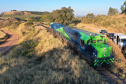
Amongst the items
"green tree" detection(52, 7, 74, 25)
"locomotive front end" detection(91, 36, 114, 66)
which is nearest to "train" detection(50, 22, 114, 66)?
"locomotive front end" detection(91, 36, 114, 66)

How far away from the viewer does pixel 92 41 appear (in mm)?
9453

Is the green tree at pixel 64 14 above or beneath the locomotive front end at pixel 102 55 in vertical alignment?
above

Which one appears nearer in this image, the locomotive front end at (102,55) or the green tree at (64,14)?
the locomotive front end at (102,55)

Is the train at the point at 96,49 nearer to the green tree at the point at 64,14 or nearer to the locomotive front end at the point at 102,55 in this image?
the locomotive front end at the point at 102,55

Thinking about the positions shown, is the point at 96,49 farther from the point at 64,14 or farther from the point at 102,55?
the point at 64,14

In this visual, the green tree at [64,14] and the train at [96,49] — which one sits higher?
the green tree at [64,14]

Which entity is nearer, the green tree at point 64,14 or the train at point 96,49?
the train at point 96,49

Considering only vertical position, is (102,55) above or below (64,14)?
below

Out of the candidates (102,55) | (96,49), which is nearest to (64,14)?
(96,49)

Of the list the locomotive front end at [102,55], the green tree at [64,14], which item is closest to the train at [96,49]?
the locomotive front end at [102,55]

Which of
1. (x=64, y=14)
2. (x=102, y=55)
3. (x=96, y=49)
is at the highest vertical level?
(x=64, y=14)

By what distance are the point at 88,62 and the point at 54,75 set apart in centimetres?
452

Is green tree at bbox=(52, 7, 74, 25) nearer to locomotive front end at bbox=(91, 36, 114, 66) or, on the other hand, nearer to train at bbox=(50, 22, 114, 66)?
train at bbox=(50, 22, 114, 66)

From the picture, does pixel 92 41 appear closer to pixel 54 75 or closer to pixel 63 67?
pixel 63 67
